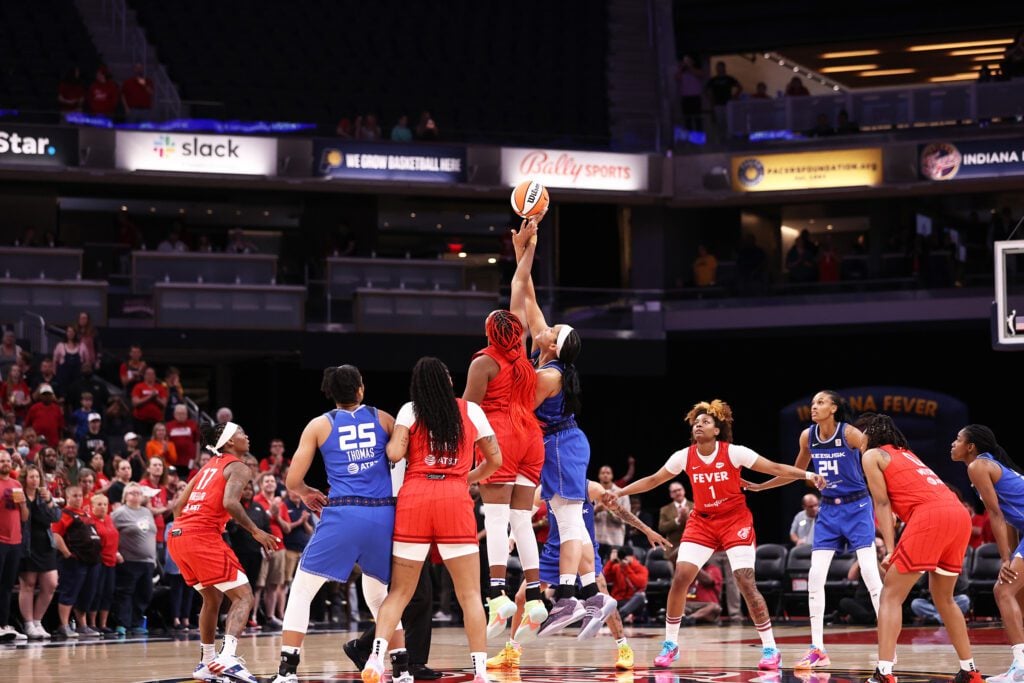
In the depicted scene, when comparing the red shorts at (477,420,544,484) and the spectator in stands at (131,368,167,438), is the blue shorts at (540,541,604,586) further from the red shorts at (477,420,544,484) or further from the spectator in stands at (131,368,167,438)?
the spectator in stands at (131,368,167,438)

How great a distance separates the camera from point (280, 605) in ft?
60.4

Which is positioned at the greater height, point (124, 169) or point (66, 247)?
point (124, 169)

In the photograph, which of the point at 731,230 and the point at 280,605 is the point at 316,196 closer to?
the point at 731,230

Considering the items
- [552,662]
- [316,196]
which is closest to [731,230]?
[316,196]

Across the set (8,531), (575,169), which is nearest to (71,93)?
(575,169)

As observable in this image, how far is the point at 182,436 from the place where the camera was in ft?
67.6

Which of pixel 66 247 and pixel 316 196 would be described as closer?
pixel 66 247

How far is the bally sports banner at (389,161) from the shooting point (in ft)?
89.6

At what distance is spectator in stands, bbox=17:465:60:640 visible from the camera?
50.7 ft

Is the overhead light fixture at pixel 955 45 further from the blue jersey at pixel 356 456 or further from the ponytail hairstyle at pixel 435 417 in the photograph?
the blue jersey at pixel 356 456

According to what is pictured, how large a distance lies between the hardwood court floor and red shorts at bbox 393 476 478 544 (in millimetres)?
1480

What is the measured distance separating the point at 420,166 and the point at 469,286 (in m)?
2.75

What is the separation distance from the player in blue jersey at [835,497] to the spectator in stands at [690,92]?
17.9 m

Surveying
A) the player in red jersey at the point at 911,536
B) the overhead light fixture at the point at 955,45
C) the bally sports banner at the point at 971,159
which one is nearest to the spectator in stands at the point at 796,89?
the bally sports banner at the point at 971,159
